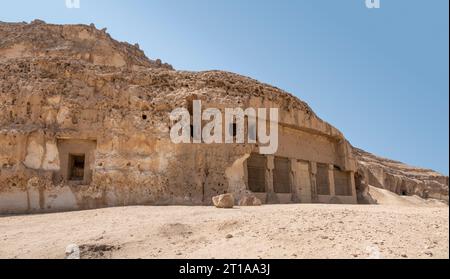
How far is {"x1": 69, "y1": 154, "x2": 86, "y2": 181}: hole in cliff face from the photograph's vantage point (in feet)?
43.7

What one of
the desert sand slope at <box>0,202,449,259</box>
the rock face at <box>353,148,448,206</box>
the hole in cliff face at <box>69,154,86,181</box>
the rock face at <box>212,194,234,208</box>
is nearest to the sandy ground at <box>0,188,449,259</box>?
the desert sand slope at <box>0,202,449,259</box>

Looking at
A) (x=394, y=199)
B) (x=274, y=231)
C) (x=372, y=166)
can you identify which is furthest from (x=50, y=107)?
(x=372, y=166)

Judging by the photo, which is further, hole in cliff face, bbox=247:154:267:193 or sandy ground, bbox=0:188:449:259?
hole in cliff face, bbox=247:154:267:193

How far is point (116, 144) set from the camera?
12.9 metres

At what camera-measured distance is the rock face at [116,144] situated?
12.3 m

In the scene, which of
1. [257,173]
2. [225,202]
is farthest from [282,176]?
[225,202]

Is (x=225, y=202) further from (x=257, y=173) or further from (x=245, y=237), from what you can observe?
(x=257, y=173)

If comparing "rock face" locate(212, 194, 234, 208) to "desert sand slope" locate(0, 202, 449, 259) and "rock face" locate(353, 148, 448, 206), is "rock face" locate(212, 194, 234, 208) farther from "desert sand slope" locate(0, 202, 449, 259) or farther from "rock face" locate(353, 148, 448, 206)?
"rock face" locate(353, 148, 448, 206)

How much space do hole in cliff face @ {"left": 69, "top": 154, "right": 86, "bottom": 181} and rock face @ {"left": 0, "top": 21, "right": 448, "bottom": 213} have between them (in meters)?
0.04

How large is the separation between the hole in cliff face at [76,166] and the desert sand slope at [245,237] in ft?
16.2

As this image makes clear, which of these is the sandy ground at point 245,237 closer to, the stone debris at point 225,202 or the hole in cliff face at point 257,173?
the stone debris at point 225,202

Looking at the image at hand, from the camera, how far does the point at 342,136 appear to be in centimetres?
2052
